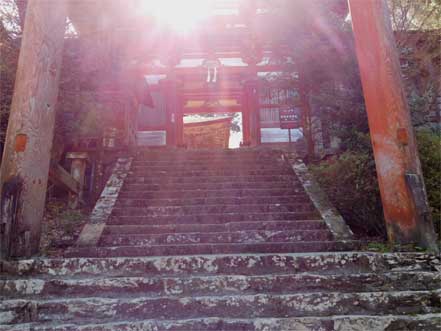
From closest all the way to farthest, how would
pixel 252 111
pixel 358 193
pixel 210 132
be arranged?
pixel 358 193
pixel 252 111
pixel 210 132

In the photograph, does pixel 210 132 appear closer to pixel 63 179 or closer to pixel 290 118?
pixel 290 118

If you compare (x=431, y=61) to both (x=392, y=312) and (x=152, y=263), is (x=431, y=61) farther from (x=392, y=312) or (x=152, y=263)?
(x=152, y=263)

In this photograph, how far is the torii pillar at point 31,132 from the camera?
2996 mm

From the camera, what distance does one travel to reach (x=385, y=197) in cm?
341

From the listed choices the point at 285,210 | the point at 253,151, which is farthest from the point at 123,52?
the point at 285,210

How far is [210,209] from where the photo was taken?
4578 mm

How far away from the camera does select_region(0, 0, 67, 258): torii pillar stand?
3.00 m

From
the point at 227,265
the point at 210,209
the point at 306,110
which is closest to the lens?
the point at 227,265

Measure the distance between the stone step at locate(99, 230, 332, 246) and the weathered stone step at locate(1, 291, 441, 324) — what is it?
4.18ft

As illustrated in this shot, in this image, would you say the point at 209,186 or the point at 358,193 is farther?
the point at 209,186

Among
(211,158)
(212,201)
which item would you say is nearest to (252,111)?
(211,158)

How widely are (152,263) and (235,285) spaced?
2.54ft

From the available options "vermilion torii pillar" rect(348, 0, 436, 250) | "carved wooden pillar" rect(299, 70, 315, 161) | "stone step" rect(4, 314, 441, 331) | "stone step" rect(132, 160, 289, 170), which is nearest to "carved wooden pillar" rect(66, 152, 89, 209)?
"stone step" rect(132, 160, 289, 170)

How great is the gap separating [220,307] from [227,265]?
54cm
